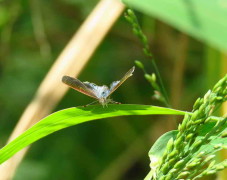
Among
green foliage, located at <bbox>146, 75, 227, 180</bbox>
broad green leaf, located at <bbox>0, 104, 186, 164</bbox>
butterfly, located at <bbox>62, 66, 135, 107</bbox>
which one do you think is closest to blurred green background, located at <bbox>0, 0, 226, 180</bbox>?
butterfly, located at <bbox>62, 66, 135, 107</bbox>

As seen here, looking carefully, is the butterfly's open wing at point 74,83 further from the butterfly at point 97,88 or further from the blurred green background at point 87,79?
the blurred green background at point 87,79

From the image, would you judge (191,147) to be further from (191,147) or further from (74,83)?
(74,83)

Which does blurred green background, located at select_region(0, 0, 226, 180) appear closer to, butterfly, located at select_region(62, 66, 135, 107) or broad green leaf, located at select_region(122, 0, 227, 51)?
butterfly, located at select_region(62, 66, 135, 107)

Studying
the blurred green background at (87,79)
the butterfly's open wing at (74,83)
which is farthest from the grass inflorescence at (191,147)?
the blurred green background at (87,79)

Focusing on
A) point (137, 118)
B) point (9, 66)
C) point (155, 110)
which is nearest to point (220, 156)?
point (155, 110)

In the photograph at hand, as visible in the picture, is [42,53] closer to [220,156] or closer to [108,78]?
[108,78]

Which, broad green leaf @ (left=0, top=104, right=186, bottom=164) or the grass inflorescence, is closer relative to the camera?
the grass inflorescence
